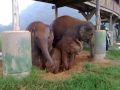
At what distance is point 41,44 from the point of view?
22.3ft

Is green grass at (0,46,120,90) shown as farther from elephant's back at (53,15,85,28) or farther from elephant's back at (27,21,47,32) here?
elephant's back at (53,15,85,28)

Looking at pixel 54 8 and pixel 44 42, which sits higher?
pixel 54 8

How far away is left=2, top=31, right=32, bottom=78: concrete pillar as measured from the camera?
576 centimetres

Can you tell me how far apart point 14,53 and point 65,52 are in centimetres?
207

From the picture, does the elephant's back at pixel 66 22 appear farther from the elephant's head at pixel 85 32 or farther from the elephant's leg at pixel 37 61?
the elephant's leg at pixel 37 61

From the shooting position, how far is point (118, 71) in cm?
729

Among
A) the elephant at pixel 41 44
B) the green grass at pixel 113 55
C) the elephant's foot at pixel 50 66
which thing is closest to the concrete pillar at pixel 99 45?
the green grass at pixel 113 55

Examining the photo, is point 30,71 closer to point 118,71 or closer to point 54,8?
point 118,71

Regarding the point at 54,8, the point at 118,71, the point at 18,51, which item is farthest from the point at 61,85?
the point at 54,8

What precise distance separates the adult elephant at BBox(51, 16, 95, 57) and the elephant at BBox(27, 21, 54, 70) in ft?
2.26

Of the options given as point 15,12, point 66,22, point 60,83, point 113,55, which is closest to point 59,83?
point 60,83

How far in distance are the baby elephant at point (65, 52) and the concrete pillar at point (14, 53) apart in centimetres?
162

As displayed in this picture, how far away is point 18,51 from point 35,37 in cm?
117

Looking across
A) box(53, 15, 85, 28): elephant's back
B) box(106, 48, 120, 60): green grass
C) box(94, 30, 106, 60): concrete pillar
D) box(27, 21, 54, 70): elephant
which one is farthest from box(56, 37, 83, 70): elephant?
box(106, 48, 120, 60): green grass
